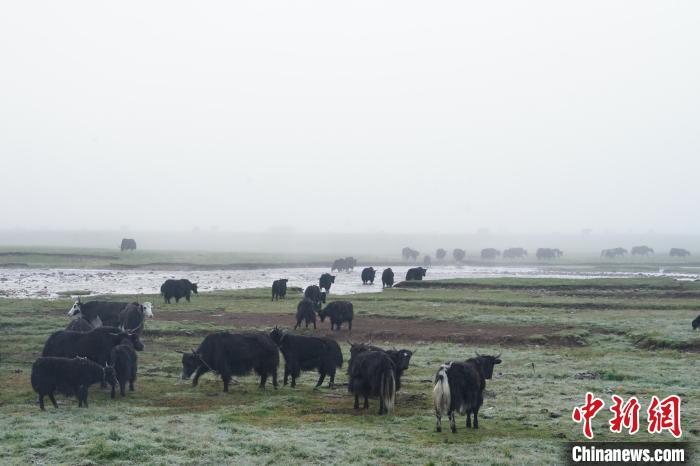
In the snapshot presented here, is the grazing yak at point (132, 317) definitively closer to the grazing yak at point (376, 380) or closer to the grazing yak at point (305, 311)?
the grazing yak at point (305, 311)

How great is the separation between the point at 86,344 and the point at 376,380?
866 cm

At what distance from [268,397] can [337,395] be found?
5.92 ft

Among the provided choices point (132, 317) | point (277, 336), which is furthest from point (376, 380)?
point (132, 317)

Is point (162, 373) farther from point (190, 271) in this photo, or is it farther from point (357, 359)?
point (190, 271)

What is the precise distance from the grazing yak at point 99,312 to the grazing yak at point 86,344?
28.3 feet

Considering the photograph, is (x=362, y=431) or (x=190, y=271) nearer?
(x=362, y=431)

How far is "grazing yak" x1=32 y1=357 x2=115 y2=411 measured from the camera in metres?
13.8

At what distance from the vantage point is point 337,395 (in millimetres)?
15961

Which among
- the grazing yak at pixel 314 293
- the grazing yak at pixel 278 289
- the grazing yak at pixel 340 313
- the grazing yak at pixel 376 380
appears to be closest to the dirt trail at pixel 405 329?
the grazing yak at pixel 340 313

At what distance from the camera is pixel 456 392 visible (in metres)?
12.2

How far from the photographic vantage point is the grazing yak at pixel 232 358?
16688 mm

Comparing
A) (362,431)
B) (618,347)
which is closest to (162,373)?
(362,431)

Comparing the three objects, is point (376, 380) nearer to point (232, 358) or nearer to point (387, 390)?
point (387, 390)

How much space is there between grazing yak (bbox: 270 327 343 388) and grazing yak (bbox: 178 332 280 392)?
382 mm
